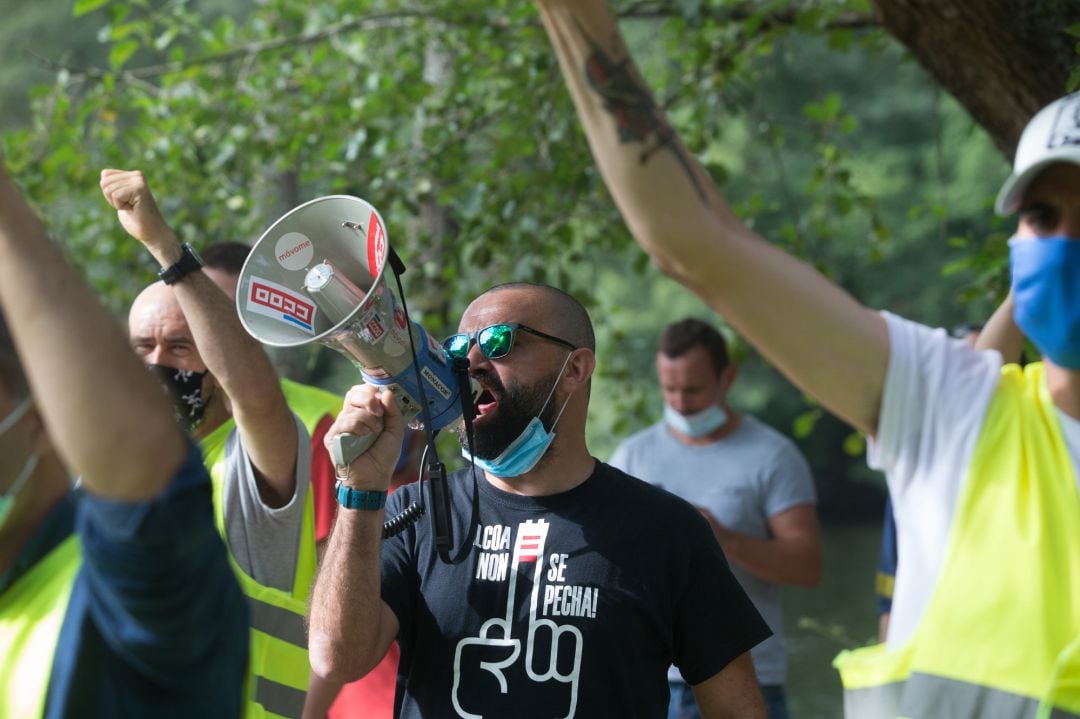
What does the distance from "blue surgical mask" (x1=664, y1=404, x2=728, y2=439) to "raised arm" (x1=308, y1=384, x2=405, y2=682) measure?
2.61m

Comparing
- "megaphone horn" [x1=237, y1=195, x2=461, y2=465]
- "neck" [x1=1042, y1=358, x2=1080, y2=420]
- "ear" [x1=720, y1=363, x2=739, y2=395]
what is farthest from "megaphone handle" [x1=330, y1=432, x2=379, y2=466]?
"ear" [x1=720, y1=363, x2=739, y2=395]

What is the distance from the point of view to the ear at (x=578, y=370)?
126 inches

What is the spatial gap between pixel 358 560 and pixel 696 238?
4.02 feet

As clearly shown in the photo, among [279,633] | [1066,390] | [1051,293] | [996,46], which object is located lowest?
[279,633]

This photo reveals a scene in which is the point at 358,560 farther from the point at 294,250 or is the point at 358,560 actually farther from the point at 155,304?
the point at 155,304

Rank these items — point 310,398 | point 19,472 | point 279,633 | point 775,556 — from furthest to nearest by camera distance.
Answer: point 775,556 < point 310,398 < point 279,633 < point 19,472

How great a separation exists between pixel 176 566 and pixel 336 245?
1.46 m

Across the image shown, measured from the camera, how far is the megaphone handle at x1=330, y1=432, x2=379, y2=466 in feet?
8.85

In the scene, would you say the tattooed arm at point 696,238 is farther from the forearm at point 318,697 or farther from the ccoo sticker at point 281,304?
the forearm at point 318,697

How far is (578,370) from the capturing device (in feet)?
10.6

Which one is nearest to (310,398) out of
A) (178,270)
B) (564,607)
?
(178,270)

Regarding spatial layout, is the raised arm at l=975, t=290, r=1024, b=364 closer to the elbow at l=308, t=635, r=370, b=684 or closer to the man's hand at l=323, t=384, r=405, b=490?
the man's hand at l=323, t=384, r=405, b=490

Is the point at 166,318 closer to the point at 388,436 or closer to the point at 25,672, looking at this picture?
the point at 388,436

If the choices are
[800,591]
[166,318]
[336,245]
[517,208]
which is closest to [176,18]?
[517,208]
